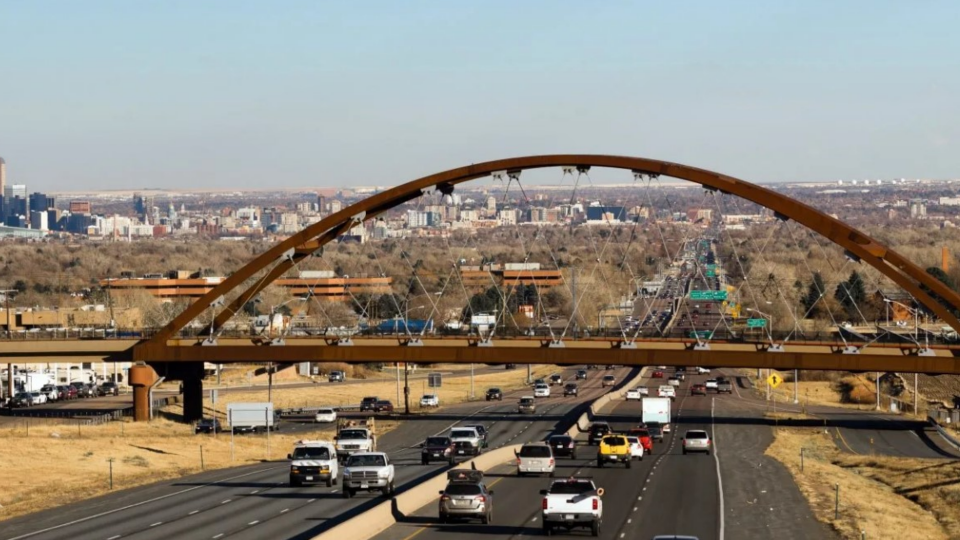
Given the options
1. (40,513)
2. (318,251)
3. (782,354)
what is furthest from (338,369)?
(40,513)

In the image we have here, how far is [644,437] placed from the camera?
95.4 metres

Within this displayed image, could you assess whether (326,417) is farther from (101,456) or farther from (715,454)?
(715,454)

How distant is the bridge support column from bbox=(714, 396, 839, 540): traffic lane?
40.6 metres

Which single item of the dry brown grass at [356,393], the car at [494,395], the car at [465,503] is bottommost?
the dry brown grass at [356,393]

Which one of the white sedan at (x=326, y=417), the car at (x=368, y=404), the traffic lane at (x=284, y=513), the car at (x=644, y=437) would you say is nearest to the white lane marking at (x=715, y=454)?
the car at (x=644, y=437)

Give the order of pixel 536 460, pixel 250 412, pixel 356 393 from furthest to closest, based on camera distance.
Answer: pixel 356 393
pixel 250 412
pixel 536 460

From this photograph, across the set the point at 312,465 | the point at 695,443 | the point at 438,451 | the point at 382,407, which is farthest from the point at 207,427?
the point at 312,465

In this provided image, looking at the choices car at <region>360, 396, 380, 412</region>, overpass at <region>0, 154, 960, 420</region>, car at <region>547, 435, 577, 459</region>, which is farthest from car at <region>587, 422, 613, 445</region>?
car at <region>360, 396, 380, 412</region>

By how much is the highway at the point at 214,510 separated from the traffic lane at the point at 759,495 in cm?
1439

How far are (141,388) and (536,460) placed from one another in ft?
154

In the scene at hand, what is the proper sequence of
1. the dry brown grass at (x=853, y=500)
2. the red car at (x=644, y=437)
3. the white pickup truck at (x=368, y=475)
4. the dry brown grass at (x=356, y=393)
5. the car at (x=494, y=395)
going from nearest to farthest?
the dry brown grass at (x=853, y=500), the white pickup truck at (x=368, y=475), the red car at (x=644, y=437), the dry brown grass at (x=356, y=393), the car at (x=494, y=395)

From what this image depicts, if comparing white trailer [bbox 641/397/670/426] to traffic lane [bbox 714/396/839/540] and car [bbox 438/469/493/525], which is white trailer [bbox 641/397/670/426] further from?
car [bbox 438/469/493/525]

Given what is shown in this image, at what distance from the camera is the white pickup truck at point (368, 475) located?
6494cm

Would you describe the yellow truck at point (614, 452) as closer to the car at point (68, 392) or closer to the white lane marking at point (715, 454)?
the white lane marking at point (715, 454)
